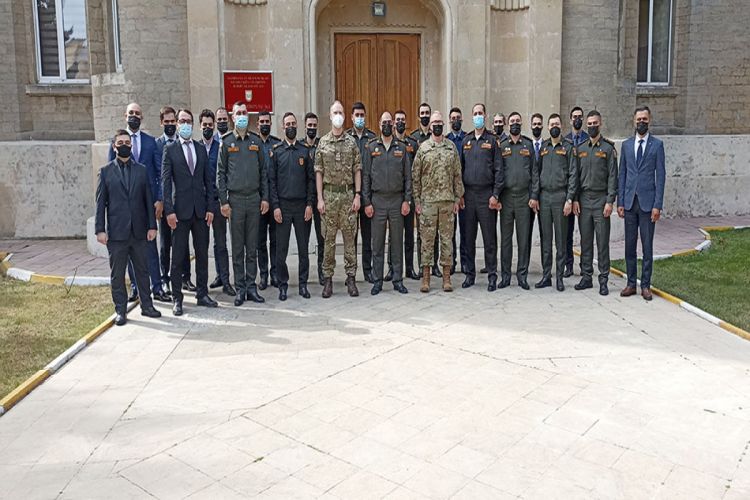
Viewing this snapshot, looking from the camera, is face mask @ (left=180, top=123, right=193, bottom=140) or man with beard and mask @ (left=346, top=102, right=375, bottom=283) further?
man with beard and mask @ (left=346, top=102, right=375, bottom=283)

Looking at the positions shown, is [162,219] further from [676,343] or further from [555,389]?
[676,343]

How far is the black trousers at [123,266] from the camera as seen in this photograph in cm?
724

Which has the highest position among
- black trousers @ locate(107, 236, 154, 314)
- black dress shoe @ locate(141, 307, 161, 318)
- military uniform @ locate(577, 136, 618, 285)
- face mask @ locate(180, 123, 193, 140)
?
face mask @ locate(180, 123, 193, 140)

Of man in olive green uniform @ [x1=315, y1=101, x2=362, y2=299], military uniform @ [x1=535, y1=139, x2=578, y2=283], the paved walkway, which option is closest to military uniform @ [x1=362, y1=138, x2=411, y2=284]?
man in olive green uniform @ [x1=315, y1=101, x2=362, y2=299]

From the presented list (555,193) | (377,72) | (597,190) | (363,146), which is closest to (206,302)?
(363,146)

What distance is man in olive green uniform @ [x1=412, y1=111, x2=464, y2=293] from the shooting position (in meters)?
8.23

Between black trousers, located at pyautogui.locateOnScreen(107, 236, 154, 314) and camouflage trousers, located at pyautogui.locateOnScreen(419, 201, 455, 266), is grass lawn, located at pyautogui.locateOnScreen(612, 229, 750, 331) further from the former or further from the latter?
black trousers, located at pyautogui.locateOnScreen(107, 236, 154, 314)

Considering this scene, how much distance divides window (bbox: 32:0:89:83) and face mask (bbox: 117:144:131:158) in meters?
8.07

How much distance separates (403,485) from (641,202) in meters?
5.17

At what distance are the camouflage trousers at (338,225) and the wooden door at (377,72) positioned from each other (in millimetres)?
4204

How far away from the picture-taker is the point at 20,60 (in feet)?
45.8

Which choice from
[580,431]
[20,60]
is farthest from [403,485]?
[20,60]

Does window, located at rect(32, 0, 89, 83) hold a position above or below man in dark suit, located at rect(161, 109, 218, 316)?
above

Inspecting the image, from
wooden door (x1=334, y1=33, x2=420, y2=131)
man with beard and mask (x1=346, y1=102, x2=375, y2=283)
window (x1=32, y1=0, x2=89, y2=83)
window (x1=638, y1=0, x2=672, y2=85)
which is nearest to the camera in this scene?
man with beard and mask (x1=346, y1=102, x2=375, y2=283)
